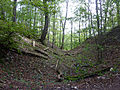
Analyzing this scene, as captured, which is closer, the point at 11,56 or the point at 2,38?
the point at 2,38

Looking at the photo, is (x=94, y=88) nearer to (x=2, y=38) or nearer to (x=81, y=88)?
(x=81, y=88)

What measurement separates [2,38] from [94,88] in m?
6.27

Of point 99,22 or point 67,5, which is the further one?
point 67,5

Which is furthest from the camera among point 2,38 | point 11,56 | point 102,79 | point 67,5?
point 67,5

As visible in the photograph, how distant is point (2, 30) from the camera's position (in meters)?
6.31

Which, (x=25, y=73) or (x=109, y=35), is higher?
(x=109, y=35)

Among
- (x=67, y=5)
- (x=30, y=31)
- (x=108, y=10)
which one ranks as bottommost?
(x=30, y=31)

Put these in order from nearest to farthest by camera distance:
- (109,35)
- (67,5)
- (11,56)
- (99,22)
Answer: (11,56), (99,22), (109,35), (67,5)

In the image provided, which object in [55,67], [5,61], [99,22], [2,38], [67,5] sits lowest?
[55,67]

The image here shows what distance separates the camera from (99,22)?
984 centimetres

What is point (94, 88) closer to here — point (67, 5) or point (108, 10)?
point (108, 10)

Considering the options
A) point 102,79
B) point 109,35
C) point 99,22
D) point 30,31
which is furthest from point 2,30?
point 109,35

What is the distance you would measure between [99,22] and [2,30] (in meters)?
8.05

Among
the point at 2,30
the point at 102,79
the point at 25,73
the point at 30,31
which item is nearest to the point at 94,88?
the point at 102,79
